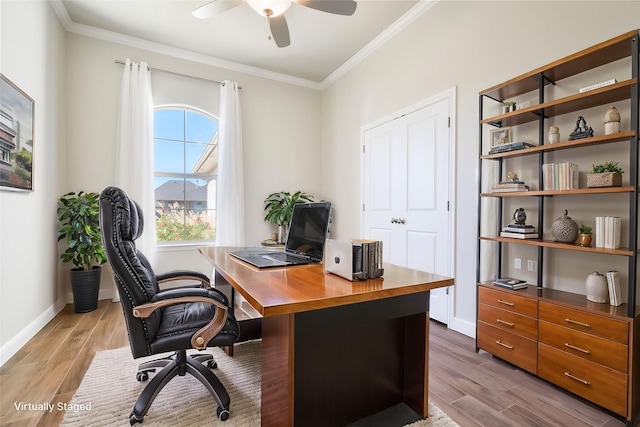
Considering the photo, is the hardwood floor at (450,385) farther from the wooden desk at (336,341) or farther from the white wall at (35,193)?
the wooden desk at (336,341)

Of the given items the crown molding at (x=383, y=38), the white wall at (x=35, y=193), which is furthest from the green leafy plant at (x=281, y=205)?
the white wall at (x=35, y=193)

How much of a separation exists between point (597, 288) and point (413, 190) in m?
1.77

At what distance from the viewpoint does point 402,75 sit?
11.2 ft

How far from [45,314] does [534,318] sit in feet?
13.5

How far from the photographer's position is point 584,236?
182 cm

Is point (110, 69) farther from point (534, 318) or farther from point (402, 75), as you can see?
point (534, 318)

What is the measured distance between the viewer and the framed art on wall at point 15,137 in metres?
2.14

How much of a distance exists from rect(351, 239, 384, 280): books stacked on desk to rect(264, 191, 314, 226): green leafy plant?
301cm

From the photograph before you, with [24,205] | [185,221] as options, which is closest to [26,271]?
[24,205]

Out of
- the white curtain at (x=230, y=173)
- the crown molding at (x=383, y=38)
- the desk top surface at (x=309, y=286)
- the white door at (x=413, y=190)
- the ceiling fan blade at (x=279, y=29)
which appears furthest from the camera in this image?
the white curtain at (x=230, y=173)

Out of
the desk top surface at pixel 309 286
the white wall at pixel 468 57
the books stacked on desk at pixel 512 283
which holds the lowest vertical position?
the books stacked on desk at pixel 512 283

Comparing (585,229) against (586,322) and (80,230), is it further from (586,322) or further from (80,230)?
(80,230)

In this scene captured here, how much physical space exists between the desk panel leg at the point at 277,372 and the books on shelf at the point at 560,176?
1.94 meters

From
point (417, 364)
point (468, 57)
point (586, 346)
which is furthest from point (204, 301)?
point (468, 57)
